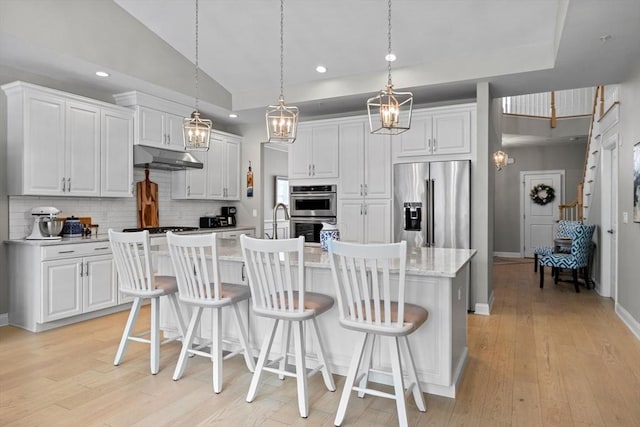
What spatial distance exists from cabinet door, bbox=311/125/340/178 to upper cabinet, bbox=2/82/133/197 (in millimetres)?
2362

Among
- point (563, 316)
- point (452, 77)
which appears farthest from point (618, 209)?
point (452, 77)

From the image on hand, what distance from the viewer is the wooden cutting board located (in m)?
5.49

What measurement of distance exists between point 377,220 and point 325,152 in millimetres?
1200

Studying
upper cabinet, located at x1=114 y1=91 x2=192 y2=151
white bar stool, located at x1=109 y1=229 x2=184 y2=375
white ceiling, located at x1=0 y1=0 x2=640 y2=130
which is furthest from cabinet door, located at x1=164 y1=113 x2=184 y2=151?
white bar stool, located at x1=109 y1=229 x2=184 y2=375

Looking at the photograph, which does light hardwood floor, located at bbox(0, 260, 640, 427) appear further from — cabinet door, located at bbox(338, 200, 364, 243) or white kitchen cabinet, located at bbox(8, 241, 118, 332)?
cabinet door, located at bbox(338, 200, 364, 243)

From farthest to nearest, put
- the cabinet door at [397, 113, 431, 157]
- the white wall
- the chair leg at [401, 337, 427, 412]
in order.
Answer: the cabinet door at [397, 113, 431, 157], the white wall, the chair leg at [401, 337, 427, 412]

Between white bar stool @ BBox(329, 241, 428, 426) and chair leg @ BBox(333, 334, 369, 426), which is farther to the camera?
chair leg @ BBox(333, 334, 369, 426)

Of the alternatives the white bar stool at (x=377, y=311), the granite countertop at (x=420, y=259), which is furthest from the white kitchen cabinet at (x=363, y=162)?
the white bar stool at (x=377, y=311)

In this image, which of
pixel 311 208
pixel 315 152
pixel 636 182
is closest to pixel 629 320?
pixel 636 182

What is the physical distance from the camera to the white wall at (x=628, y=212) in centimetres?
396

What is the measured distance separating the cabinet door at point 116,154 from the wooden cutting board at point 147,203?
469 millimetres

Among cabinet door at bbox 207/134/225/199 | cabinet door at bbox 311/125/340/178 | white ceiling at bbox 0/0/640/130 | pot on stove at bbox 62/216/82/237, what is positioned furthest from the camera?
cabinet door at bbox 207/134/225/199

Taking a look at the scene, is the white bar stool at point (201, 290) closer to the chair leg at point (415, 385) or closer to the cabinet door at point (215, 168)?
the chair leg at point (415, 385)

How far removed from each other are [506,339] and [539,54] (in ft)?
9.28
